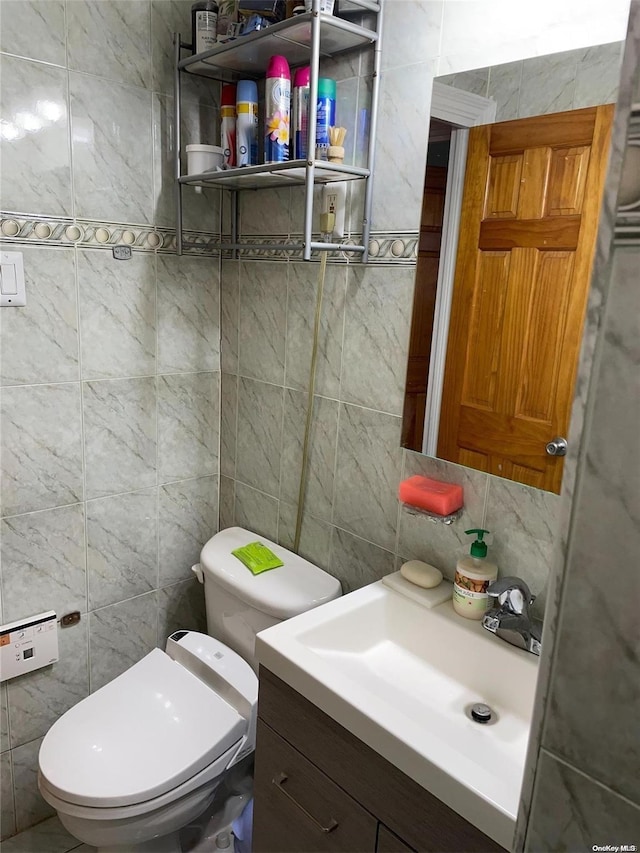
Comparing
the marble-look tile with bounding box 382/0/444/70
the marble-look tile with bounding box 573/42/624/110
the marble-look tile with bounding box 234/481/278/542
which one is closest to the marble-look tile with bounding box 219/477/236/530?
the marble-look tile with bounding box 234/481/278/542

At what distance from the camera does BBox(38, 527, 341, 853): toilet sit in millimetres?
1393

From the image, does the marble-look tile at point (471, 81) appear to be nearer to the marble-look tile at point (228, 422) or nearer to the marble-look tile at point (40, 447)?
the marble-look tile at point (228, 422)

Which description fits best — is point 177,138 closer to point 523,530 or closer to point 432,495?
point 432,495

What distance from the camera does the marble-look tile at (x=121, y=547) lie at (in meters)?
1.83

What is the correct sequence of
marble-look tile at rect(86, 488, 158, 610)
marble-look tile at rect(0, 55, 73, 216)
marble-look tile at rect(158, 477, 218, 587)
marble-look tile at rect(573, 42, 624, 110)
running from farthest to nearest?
marble-look tile at rect(158, 477, 218, 587) → marble-look tile at rect(86, 488, 158, 610) → marble-look tile at rect(0, 55, 73, 216) → marble-look tile at rect(573, 42, 624, 110)

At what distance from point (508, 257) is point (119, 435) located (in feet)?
3.89

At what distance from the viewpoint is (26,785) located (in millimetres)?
1802

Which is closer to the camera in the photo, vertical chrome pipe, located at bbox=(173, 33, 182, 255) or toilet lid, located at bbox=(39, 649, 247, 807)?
toilet lid, located at bbox=(39, 649, 247, 807)

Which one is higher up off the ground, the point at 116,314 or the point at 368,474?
the point at 116,314

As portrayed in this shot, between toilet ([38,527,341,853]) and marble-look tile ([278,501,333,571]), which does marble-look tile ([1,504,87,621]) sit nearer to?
toilet ([38,527,341,853])

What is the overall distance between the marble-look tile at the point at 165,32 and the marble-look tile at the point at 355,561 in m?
1.33

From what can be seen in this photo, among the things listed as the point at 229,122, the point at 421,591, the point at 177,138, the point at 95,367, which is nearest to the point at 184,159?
the point at 177,138

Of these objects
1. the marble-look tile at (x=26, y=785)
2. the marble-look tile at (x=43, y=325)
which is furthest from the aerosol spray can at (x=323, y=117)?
the marble-look tile at (x=26, y=785)

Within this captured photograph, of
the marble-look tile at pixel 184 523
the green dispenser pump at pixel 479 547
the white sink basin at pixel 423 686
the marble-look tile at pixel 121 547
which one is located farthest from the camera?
the marble-look tile at pixel 184 523
